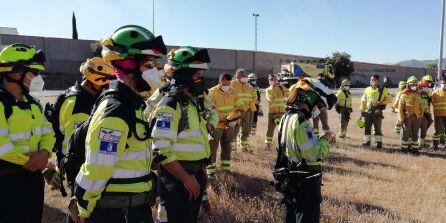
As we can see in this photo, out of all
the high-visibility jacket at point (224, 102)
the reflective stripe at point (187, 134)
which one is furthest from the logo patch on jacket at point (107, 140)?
the high-visibility jacket at point (224, 102)

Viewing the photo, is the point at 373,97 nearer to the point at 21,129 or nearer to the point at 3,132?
the point at 21,129

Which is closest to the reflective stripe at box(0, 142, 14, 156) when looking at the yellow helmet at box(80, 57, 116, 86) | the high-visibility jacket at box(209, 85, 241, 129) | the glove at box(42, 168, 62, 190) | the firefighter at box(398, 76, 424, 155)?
the glove at box(42, 168, 62, 190)

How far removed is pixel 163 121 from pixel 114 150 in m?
0.92

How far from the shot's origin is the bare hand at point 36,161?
372 cm

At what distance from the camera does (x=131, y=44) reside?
267 centimetres

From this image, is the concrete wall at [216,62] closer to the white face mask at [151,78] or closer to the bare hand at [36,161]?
the bare hand at [36,161]

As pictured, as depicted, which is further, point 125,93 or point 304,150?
point 304,150

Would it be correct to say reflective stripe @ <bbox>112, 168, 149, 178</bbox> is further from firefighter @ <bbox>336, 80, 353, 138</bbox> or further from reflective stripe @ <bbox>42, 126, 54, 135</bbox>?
firefighter @ <bbox>336, 80, 353, 138</bbox>

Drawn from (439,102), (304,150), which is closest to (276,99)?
(439,102)

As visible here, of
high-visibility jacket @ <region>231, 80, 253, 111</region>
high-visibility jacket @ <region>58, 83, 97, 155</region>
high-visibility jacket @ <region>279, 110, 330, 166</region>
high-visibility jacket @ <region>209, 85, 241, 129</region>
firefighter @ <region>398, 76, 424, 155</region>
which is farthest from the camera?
firefighter @ <region>398, 76, 424, 155</region>

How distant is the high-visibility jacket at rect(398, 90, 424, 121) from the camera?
37.4 feet

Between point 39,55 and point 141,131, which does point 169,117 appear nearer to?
point 141,131

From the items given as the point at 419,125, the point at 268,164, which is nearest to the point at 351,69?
the point at 419,125

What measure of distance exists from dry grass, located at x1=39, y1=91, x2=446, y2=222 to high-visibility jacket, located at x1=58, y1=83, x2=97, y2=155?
1.82 m
